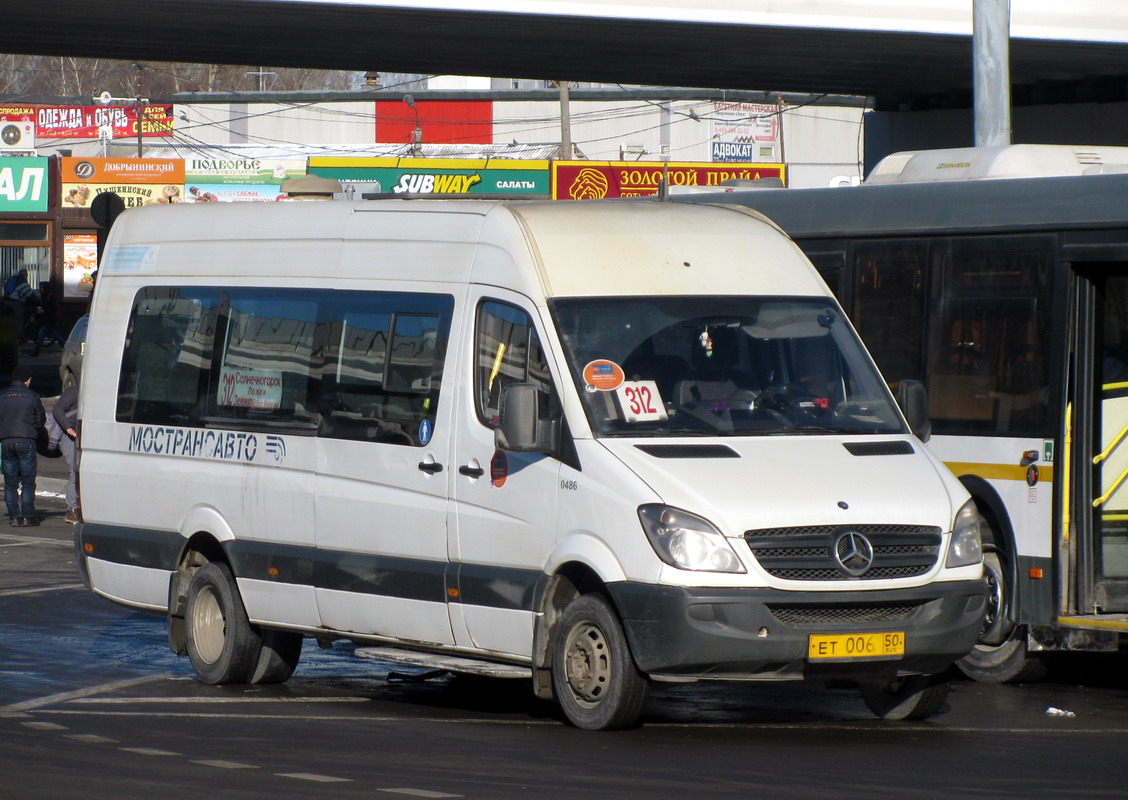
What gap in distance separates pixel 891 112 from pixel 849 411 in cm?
1979

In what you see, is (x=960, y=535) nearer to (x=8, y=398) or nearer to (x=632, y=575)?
(x=632, y=575)

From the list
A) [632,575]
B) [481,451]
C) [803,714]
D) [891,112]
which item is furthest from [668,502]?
[891,112]

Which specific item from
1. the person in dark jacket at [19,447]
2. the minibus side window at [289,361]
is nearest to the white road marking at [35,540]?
the person in dark jacket at [19,447]

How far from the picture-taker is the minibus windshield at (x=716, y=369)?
9.28 meters

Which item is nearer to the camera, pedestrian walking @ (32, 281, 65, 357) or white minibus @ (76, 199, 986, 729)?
white minibus @ (76, 199, 986, 729)

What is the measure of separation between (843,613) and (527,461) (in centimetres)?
161

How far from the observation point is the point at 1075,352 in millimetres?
10773

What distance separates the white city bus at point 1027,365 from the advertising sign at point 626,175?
35750mm

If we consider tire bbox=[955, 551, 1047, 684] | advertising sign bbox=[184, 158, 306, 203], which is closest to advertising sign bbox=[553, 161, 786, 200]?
advertising sign bbox=[184, 158, 306, 203]

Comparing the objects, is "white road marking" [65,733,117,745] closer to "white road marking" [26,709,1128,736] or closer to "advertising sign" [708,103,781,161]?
"white road marking" [26,709,1128,736]

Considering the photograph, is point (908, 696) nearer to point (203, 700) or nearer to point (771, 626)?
point (771, 626)

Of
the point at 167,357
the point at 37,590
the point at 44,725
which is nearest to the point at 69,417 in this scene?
the point at 37,590

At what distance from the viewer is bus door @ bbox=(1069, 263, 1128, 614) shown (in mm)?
10758

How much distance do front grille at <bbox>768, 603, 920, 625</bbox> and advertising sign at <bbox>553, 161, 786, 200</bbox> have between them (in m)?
38.8
